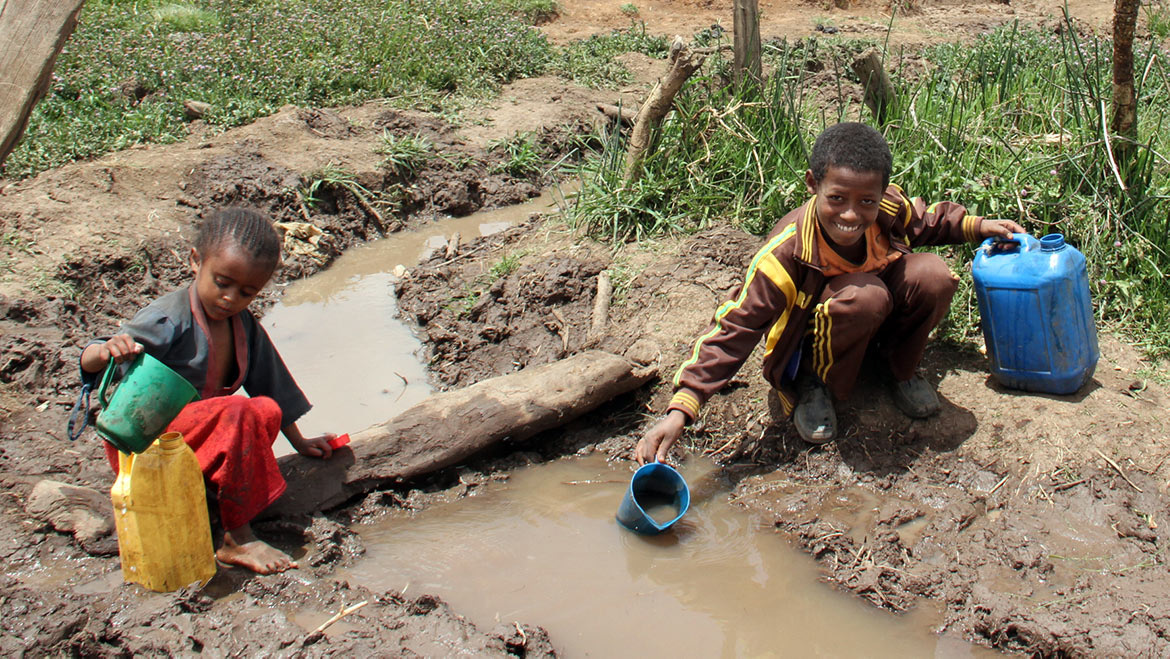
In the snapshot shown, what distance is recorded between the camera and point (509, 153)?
21.1 feet

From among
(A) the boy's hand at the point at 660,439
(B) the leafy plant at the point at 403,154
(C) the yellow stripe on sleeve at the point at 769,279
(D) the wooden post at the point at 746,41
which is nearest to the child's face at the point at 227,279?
(A) the boy's hand at the point at 660,439

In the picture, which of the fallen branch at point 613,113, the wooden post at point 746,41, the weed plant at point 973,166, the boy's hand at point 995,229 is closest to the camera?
the boy's hand at point 995,229

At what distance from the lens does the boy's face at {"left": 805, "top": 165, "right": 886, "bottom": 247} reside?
9.59ft

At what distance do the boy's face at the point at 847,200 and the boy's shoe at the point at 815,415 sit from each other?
59 cm

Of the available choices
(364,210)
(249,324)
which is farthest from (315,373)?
(364,210)

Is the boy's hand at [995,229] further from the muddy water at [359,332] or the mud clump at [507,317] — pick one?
the muddy water at [359,332]

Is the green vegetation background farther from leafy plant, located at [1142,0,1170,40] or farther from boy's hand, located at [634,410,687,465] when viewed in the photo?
boy's hand, located at [634,410,687,465]

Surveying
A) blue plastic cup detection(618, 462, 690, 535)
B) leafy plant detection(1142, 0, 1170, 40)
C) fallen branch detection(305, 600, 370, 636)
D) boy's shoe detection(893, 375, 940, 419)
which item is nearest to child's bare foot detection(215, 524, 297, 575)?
fallen branch detection(305, 600, 370, 636)

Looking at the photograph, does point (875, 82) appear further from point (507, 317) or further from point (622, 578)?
point (622, 578)

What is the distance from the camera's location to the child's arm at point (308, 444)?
3.12 metres

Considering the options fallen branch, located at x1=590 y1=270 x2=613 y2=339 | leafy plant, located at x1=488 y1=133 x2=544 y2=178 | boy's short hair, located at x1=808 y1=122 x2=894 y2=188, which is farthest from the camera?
A: leafy plant, located at x1=488 y1=133 x2=544 y2=178

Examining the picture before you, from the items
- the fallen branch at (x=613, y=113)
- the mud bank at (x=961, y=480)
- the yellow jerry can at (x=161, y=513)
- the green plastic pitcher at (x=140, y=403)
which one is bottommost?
the mud bank at (x=961, y=480)

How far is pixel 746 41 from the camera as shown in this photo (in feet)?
15.9

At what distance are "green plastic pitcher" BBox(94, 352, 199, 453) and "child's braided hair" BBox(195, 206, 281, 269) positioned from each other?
39cm
